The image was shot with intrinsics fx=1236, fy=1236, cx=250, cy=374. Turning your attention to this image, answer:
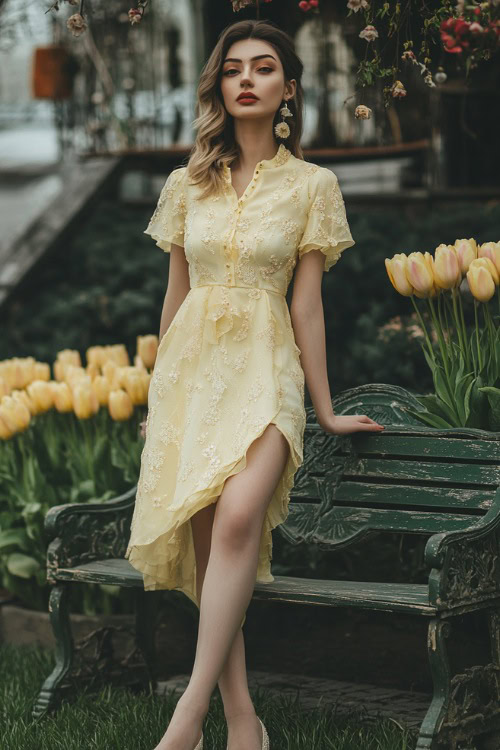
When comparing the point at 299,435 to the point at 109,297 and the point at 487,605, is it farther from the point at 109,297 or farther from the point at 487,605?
the point at 109,297

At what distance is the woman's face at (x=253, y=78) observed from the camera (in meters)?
4.09

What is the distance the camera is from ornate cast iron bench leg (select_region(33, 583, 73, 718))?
4.63 metres

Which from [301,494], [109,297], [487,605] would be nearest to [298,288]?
[301,494]

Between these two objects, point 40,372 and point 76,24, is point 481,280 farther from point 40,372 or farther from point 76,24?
point 40,372

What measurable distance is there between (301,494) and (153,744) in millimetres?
1091

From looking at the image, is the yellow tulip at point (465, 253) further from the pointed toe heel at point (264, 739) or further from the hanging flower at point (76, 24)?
the pointed toe heel at point (264, 739)

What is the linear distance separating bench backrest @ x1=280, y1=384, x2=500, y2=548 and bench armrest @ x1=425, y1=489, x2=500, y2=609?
0.72 ft

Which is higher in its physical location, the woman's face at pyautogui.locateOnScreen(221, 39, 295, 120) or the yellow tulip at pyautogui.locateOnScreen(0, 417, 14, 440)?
the woman's face at pyautogui.locateOnScreen(221, 39, 295, 120)

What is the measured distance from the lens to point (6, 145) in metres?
13.6

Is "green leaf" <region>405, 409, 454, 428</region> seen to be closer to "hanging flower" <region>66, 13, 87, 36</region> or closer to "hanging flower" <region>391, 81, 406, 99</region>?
"hanging flower" <region>391, 81, 406, 99</region>

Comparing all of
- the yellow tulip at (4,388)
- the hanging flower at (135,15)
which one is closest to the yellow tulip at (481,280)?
the hanging flower at (135,15)

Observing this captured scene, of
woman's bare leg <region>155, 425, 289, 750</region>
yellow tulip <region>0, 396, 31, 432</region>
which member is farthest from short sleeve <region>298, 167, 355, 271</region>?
yellow tulip <region>0, 396, 31, 432</region>

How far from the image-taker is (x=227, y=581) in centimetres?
376

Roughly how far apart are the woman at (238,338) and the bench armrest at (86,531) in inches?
23.5
